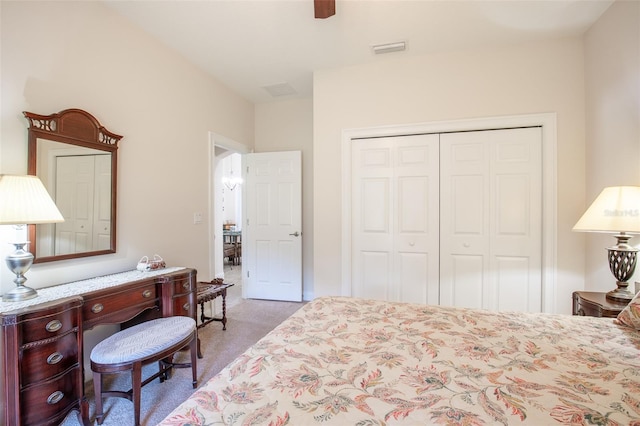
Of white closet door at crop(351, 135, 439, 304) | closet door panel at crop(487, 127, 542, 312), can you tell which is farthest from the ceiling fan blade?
closet door panel at crop(487, 127, 542, 312)

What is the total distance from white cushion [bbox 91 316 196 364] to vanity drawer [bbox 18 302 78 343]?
22cm

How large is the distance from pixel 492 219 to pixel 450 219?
0.39 m

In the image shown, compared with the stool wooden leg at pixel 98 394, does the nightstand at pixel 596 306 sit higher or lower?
higher

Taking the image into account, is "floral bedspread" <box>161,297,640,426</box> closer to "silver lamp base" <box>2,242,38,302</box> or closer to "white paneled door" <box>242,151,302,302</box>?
"silver lamp base" <box>2,242,38,302</box>

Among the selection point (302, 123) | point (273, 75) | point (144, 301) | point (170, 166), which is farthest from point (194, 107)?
point (144, 301)

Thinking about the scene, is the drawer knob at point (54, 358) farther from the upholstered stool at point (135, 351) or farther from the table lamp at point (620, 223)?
the table lamp at point (620, 223)

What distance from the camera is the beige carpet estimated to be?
179cm

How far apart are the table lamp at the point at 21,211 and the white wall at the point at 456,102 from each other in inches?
90.0

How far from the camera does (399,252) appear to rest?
10.3ft

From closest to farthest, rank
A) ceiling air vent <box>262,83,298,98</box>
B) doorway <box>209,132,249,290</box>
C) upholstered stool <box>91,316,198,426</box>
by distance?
upholstered stool <box>91,316,198,426</box>
doorway <box>209,132,249,290</box>
ceiling air vent <box>262,83,298,98</box>

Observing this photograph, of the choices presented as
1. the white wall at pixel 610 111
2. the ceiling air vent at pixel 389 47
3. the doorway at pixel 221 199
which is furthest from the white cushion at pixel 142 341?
the white wall at pixel 610 111

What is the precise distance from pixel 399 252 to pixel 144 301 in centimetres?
238

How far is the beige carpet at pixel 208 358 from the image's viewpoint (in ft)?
5.87

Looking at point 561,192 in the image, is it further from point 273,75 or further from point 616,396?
point 273,75
